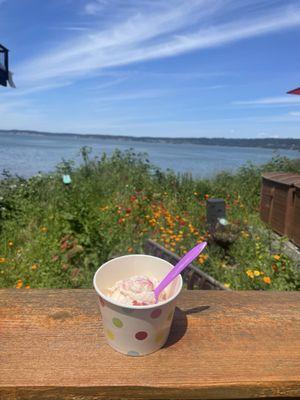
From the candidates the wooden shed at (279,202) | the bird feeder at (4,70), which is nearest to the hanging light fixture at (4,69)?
the bird feeder at (4,70)

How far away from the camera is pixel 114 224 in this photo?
436cm

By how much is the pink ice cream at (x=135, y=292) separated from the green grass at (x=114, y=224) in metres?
1.84

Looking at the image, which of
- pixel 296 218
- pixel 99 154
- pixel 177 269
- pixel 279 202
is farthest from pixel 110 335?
pixel 99 154

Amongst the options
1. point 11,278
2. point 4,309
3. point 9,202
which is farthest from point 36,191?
point 4,309

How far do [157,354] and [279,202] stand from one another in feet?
16.4

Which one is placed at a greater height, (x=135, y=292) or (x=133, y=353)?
(x=135, y=292)

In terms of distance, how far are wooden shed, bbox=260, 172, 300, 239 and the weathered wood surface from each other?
14.4 ft

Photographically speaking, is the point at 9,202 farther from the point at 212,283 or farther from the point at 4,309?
the point at 4,309

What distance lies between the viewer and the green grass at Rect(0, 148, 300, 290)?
2971mm

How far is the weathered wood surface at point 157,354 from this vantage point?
2.01ft

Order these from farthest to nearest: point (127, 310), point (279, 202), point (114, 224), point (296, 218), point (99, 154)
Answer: point (99, 154), point (279, 202), point (296, 218), point (114, 224), point (127, 310)

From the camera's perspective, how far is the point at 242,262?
11.8 ft

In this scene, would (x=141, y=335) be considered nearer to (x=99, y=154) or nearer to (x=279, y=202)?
(x=279, y=202)

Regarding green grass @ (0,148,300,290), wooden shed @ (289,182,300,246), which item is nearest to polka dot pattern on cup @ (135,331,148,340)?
green grass @ (0,148,300,290)
